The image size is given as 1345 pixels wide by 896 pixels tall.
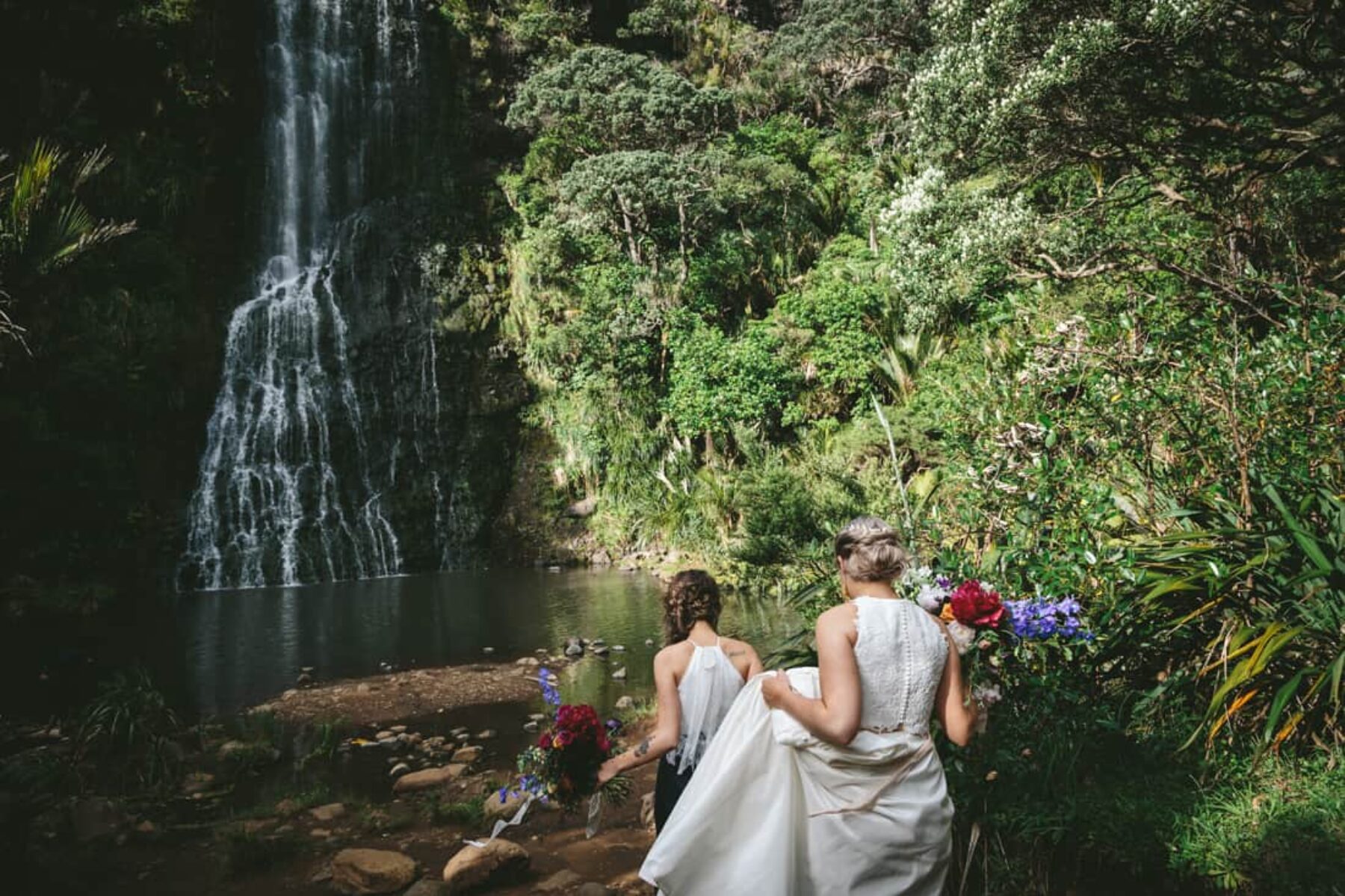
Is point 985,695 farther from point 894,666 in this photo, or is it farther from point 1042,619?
point 894,666

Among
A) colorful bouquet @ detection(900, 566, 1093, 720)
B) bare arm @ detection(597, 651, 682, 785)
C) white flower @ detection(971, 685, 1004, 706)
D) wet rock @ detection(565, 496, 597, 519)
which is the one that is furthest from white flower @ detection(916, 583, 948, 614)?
wet rock @ detection(565, 496, 597, 519)

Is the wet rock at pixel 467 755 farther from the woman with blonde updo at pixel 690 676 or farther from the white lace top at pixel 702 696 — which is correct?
the white lace top at pixel 702 696

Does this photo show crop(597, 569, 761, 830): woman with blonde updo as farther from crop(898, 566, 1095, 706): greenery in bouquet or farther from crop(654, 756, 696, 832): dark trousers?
crop(898, 566, 1095, 706): greenery in bouquet

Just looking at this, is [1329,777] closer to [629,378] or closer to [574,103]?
[629,378]

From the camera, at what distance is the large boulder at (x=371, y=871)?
14.4 ft

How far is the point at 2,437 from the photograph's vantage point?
6031 millimetres

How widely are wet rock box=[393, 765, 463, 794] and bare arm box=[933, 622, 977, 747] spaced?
5.09 metres

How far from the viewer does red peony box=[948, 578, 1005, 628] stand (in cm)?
259

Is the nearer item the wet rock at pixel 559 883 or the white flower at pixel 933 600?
the white flower at pixel 933 600

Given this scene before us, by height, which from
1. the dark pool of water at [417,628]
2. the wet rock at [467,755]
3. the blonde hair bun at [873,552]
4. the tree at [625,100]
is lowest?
the wet rock at [467,755]

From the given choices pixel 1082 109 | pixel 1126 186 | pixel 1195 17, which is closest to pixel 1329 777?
pixel 1195 17

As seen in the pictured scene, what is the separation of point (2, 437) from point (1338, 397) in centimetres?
862

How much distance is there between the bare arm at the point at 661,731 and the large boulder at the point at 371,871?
2364 millimetres

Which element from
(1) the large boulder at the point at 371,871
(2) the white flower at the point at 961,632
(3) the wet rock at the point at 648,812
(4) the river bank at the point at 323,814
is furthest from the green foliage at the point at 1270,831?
(1) the large boulder at the point at 371,871
